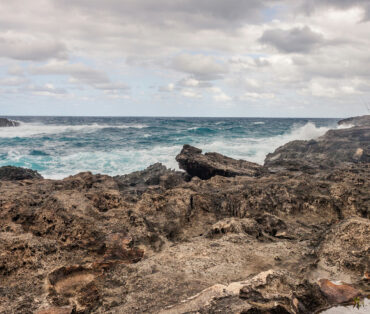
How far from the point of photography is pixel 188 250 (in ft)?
10.9

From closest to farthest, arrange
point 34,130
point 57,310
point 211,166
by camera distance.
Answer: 1. point 57,310
2. point 211,166
3. point 34,130

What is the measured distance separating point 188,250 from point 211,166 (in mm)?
6908

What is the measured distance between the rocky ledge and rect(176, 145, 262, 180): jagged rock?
3.78m

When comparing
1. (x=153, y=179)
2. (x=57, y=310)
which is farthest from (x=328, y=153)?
(x=57, y=310)

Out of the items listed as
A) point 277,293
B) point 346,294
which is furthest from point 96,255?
point 346,294

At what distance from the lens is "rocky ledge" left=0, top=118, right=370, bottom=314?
2.45m

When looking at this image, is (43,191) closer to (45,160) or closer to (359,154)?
(359,154)

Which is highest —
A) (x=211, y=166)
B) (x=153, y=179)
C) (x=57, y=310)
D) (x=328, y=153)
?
(x=328, y=153)

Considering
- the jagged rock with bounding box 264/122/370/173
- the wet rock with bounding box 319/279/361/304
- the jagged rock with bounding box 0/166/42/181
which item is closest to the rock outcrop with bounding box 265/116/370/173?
the jagged rock with bounding box 264/122/370/173

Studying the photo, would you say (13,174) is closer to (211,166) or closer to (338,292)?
(211,166)

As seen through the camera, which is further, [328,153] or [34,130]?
[34,130]

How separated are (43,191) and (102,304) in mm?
3921

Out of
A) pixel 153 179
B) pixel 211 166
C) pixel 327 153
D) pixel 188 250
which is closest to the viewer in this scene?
pixel 188 250

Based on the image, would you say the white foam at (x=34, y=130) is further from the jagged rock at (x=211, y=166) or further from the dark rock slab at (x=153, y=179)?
the jagged rock at (x=211, y=166)
